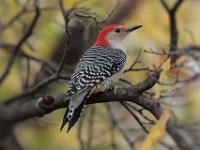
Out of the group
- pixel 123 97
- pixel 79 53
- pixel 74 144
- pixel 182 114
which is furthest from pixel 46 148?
pixel 123 97

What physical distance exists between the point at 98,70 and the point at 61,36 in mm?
3089

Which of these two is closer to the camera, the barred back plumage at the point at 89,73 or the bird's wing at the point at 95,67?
the barred back plumage at the point at 89,73

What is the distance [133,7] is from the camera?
9.16m

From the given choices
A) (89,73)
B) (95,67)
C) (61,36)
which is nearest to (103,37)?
(95,67)

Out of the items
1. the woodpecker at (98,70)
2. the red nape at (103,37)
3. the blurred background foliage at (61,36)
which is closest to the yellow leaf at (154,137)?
the woodpecker at (98,70)

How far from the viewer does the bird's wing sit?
17.4 ft

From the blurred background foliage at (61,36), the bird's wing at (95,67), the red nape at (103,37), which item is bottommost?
the blurred background foliage at (61,36)

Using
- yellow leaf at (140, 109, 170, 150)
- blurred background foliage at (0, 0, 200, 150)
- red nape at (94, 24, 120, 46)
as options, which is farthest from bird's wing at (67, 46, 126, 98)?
blurred background foliage at (0, 0, 200, 150)

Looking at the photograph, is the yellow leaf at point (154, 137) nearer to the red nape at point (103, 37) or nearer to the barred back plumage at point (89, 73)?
the barred back plumage at point (89, 73)

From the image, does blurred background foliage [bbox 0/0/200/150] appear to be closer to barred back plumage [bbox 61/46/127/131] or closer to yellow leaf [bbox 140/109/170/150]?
barred back plumage [bbox 61/46/127/131]

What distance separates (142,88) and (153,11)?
12.6 ft

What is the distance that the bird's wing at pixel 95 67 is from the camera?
530cm

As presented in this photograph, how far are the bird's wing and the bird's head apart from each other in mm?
168

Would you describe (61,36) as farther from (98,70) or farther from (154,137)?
(154,137)
